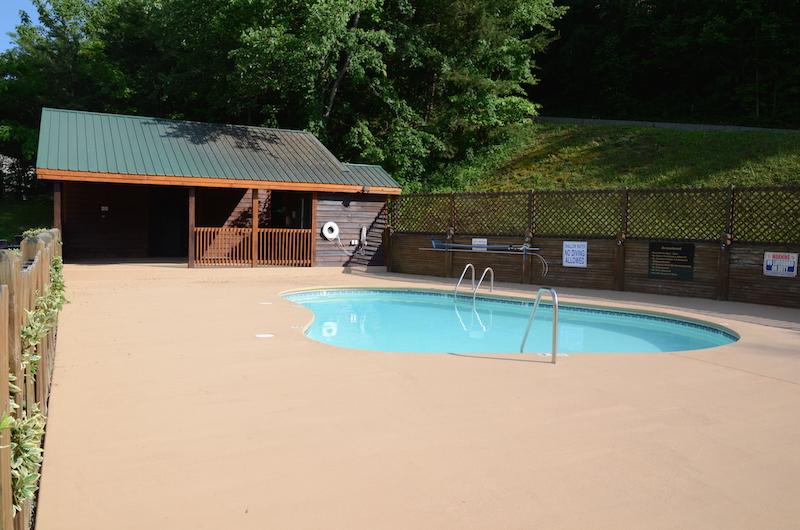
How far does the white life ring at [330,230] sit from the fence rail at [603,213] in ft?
4.88

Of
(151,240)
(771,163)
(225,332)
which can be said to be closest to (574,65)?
(771,163)

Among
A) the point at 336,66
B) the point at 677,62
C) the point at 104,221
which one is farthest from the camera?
the point at 677,62

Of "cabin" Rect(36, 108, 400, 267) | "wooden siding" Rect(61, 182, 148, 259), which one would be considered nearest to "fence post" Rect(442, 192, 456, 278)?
"cabin" Rect(36, 108, 400, 267)

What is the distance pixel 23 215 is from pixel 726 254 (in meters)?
25.7

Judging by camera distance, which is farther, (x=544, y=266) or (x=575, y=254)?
(x=544, y=266)

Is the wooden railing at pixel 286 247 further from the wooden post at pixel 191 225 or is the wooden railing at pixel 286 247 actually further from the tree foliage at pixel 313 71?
the tree foliage at pixel 313 71

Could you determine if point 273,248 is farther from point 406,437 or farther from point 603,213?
point 406,437

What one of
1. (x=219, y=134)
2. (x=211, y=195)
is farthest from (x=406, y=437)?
(x=211, y=195)

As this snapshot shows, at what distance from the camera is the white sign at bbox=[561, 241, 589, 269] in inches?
494

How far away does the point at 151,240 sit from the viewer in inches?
699

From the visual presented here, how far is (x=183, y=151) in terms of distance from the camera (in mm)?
15500

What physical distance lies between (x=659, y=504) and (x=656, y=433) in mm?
1027

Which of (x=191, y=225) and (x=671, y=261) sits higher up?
(x=191, y=225)

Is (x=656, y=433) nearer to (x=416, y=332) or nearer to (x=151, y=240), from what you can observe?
(x=416, y=332)
